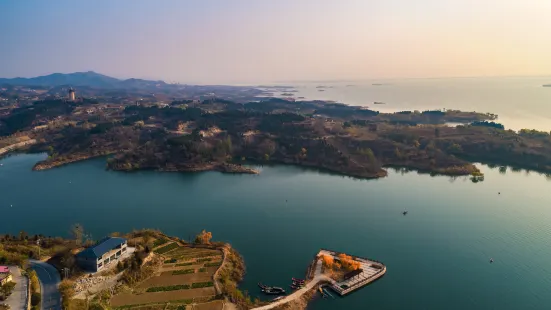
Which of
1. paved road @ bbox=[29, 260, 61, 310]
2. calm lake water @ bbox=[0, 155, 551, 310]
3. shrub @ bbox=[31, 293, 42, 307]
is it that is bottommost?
calm lake water @ bbox=[0, 155, 551, 310]

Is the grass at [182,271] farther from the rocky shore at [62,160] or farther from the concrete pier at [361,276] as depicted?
the rocky shore at [62,160]

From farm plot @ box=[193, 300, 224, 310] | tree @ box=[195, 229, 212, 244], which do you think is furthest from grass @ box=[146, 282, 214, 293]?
tree @ box=[195, 229, 212, 244]

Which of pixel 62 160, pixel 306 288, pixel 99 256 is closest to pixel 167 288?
pixel 99 256

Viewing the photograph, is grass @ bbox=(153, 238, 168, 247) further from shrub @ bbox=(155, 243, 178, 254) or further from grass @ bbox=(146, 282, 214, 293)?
grass @ bbox=(146, 282, 214, 293)

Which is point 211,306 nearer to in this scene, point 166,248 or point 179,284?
point 179,284

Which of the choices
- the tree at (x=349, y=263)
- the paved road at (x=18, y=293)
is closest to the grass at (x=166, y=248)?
the paved road at (x=18, y=293)

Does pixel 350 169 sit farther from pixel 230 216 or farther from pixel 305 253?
pixel 305 253

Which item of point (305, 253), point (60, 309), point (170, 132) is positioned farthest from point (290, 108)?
point (60, 309)
